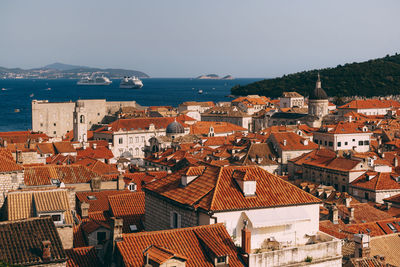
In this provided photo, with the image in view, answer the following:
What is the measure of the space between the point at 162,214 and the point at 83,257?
425 cm

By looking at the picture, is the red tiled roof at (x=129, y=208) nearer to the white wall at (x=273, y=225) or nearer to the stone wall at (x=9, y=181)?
the stone wall at (x=9, y=181)

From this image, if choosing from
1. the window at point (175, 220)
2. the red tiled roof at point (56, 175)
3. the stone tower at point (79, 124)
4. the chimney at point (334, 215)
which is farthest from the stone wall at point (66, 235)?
the stone tower at point (79, 124)

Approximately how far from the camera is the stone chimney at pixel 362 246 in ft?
67.9

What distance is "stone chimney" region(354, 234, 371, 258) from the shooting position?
815 inches

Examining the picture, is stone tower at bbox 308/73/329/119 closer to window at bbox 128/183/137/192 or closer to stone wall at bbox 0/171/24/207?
window at bbox 128/183/137/192

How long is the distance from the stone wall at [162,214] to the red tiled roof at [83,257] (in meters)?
3.40

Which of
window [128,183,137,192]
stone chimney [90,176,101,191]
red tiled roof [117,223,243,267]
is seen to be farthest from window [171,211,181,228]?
window [128,183,137,192]

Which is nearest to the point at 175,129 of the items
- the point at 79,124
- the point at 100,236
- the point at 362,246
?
the point at 79,124

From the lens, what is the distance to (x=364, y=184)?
47.3m

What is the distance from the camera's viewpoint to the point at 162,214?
21031mm

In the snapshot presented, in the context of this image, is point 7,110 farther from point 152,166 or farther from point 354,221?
point 354,221

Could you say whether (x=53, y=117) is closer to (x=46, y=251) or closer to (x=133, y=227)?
(x=133, y=227)

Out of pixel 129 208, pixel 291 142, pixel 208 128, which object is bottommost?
pixel 208 128

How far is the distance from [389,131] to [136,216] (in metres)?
64.5
